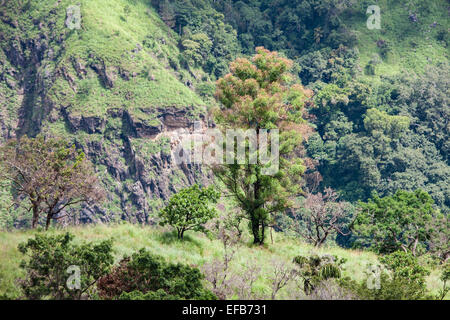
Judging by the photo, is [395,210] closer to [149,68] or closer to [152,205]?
[152,205]

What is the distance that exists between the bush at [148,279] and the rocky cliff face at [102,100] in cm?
5599

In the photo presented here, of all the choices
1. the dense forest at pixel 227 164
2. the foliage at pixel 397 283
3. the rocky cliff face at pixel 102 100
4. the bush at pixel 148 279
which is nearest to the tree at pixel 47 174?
the dense forest at pixel 227 164

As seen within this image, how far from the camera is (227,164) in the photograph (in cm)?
1747

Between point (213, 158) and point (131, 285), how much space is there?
7.81 meters

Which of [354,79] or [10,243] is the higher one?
[354,79]

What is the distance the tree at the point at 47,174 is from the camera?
49.7 feet

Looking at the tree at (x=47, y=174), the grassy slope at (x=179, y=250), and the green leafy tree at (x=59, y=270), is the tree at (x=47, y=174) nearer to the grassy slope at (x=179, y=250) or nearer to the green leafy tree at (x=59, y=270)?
the grassy slope at (x=179, y=250)

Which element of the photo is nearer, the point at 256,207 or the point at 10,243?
the point at 10,243

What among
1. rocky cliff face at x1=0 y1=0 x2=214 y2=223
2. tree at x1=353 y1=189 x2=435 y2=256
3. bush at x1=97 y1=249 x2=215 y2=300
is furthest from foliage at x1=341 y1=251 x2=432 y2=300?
rocky cliff face at x1=0 y1=0 x2=214 y2=223

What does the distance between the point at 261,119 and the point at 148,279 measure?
27.7 ft

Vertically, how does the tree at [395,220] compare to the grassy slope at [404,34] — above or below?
below

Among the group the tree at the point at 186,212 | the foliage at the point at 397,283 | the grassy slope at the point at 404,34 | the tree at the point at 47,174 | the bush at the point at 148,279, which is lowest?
the foliage at the point at 397,283
